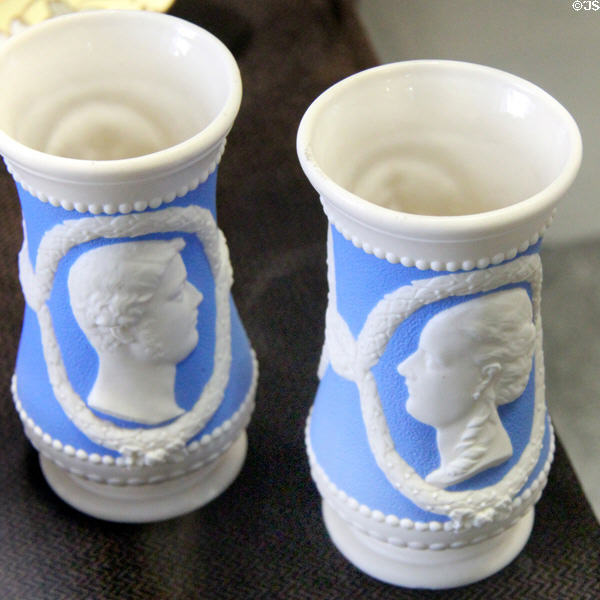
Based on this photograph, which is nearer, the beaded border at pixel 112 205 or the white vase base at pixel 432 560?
the beaded border at pixel 112 205

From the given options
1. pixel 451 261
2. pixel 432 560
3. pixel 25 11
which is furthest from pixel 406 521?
pixel 25 11

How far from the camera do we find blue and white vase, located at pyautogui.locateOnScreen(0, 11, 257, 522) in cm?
65

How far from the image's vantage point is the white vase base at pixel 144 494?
0.80 meters

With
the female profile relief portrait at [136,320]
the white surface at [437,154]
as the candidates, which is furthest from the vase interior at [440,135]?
the female profile relief portrait at [136,320]

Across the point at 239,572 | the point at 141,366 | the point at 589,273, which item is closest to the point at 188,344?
the point at 141,366

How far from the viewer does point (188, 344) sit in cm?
71

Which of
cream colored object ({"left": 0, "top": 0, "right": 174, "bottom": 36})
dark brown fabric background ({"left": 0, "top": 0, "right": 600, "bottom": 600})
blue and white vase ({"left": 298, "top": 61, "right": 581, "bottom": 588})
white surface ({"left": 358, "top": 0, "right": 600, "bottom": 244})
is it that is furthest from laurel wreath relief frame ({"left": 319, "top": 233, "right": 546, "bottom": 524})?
cream colored object ({"left": 0, "top": 0, "right": 174, "bottom": 36})

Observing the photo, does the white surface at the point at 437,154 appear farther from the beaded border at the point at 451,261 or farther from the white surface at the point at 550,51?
the white surface at the point at 550,51

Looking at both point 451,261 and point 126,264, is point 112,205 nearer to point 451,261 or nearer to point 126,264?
point 126,264

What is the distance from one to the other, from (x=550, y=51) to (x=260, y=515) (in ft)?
1.59

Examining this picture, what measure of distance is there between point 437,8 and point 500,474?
62 cm

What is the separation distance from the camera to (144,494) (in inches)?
31.4

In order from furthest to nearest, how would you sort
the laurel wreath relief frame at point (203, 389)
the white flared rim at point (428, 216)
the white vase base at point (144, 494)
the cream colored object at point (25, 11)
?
the cream colored object at point (25, 11), the white vase base at point (144, 494), the laurel wreath relief frame at point (203, 389), the white flared rim at point (428, 216)

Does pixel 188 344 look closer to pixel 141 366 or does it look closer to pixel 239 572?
pixel 141 366
